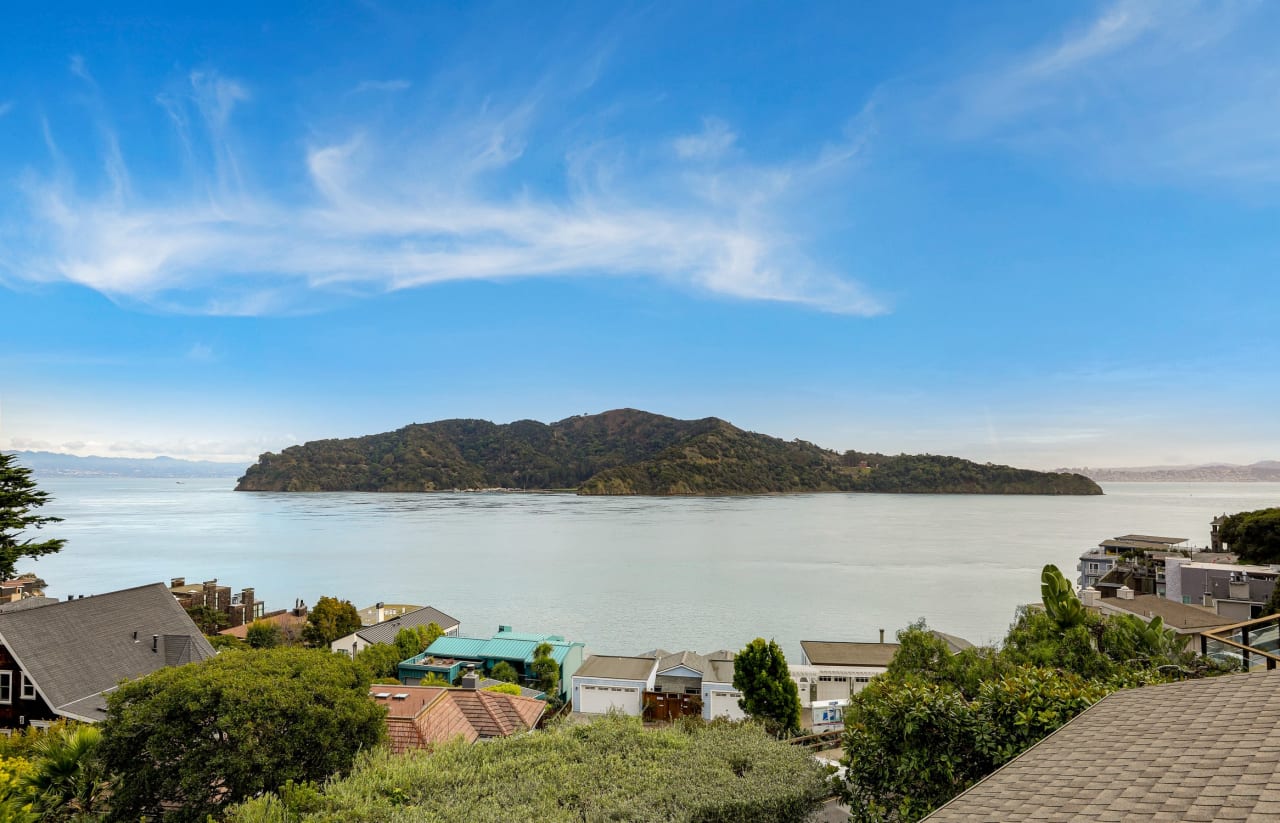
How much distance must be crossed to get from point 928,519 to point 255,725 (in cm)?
13020

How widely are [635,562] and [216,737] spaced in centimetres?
6202

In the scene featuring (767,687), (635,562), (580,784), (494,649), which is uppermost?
(580,784)

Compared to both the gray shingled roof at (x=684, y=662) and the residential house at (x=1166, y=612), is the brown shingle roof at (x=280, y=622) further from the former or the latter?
the residential house at (x=1166, y=612)

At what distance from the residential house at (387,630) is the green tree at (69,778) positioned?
20169 mm

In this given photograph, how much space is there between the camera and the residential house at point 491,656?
29.3 metres

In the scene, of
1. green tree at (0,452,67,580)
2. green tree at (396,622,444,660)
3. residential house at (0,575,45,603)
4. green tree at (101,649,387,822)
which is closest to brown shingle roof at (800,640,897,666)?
green tree at (396,622,444,660)

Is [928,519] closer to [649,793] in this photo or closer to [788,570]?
[788,570]

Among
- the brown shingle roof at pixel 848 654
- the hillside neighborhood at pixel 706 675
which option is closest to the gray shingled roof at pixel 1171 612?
the hillside neighborhood at pixel 706 675

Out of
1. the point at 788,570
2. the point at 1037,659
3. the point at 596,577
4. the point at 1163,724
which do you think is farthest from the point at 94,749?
the point at 788,570

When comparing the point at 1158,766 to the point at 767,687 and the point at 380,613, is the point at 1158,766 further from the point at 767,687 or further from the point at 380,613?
the point at 380,613

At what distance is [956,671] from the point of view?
1567cm

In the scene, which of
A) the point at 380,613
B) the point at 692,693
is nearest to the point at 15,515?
the point at 692,693

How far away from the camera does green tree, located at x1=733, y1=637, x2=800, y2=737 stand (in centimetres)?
2302

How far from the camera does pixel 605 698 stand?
27.2m
